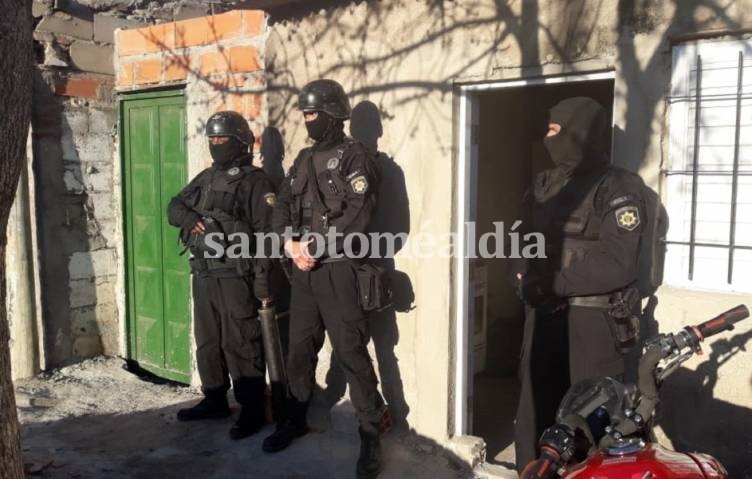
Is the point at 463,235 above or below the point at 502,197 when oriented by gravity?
below

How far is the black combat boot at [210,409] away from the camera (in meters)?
5.04

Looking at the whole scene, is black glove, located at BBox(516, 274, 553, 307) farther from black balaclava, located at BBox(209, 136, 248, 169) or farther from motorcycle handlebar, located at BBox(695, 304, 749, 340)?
black balaclava, located at BBox(209, 136, 248, 169)

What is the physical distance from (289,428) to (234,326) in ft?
2.51

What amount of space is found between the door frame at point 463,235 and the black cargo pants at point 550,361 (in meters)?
0.56

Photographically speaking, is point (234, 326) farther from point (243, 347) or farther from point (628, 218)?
point (628, 218)

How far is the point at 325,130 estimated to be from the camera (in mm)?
4195

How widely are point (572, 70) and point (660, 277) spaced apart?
1.14 meters

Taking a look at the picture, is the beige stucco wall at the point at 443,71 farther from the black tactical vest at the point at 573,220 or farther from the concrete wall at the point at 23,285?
the concrete wall at the point at 23,285

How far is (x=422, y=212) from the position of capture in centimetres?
→ 427

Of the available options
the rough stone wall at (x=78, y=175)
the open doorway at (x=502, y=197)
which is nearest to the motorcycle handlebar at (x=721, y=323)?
the open doorway at (x=502, y=197)

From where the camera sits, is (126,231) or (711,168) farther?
(126,231)

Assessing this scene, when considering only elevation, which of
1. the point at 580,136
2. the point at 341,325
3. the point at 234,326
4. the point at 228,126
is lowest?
the point at 234,326

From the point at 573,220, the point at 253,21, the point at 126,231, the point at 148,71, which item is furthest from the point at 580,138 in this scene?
the point at 126,231

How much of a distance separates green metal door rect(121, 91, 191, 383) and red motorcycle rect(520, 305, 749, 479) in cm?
428
